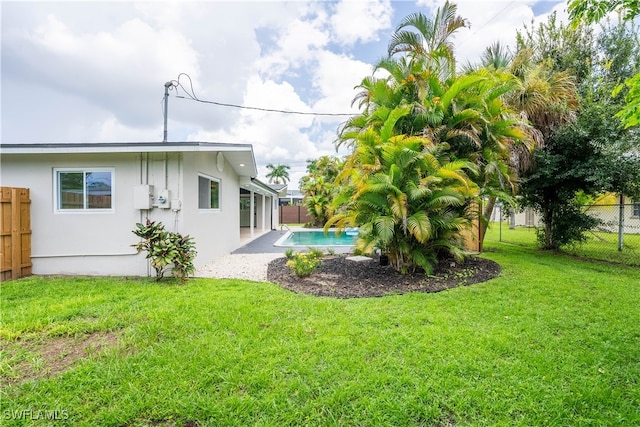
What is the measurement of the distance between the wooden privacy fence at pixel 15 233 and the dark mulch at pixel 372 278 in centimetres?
554

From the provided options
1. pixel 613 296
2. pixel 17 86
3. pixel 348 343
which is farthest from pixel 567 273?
pixel 17 86

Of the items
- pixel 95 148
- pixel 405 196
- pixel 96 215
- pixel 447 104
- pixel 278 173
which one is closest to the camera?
pixel 405 196

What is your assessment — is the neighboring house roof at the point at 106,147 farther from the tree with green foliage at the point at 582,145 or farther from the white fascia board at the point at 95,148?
the tree with green foliage at the point at 582,145

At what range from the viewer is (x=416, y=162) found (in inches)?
249

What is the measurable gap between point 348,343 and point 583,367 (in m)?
2.39

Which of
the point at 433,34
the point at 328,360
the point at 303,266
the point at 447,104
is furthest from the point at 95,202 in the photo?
the point at 433,34

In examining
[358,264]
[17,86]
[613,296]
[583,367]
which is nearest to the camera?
[583,367]

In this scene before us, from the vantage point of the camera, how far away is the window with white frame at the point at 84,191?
274 inches

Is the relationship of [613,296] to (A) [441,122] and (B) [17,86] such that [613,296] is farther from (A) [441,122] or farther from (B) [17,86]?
(B) [17,86]

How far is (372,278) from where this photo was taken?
655cm

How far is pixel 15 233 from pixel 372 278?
7.97m

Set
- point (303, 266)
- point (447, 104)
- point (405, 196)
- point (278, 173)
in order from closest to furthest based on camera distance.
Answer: point (405, 196) → point (303, 266) → point (447, 104) → point (278, 173)

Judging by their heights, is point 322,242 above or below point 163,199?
below

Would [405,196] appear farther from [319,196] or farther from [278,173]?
[278,173]
